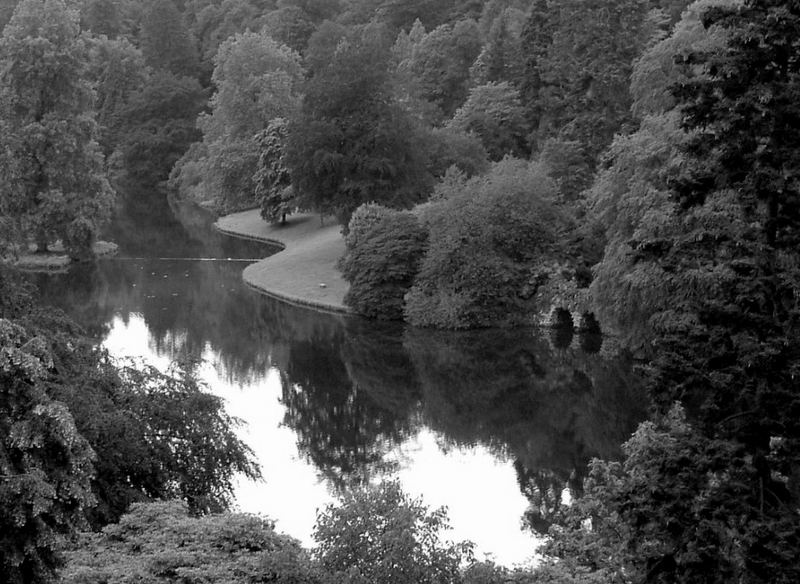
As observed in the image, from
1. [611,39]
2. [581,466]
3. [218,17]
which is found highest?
[218,17]

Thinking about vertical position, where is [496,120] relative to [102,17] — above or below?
below

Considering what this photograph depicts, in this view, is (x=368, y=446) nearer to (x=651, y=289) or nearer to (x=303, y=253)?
(x=651, y=289)

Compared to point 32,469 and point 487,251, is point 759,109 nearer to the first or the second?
point 32,469

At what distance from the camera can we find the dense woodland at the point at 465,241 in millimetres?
10984

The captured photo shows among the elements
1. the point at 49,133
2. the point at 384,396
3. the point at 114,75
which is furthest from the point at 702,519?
the point at 114,75

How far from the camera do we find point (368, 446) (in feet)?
80.3

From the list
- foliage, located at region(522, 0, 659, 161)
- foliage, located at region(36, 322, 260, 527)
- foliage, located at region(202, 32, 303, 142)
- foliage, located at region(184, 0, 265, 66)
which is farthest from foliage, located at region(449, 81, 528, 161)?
foliage, located at region(184, 0, 265, 66)

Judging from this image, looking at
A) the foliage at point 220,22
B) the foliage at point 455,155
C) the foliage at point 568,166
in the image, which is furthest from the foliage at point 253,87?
the foliage at point 220,22

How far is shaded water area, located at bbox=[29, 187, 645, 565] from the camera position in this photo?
2136 cm

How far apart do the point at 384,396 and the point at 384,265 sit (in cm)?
1008

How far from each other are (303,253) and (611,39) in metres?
15.6

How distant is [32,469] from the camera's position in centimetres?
1066

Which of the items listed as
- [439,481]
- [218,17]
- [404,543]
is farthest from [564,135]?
[218,17]

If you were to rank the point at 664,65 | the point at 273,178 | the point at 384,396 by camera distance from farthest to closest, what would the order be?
the point at 273,178 → the point at 664,65 → the point at 384,396
